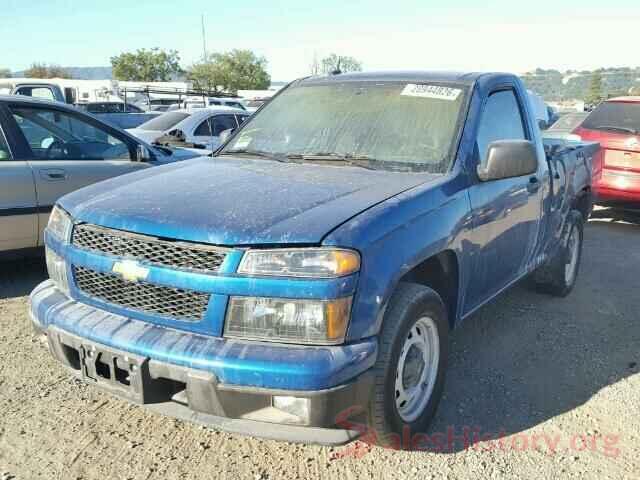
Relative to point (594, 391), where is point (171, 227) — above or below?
above

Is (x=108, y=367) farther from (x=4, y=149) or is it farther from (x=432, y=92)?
(x=4, y=149)

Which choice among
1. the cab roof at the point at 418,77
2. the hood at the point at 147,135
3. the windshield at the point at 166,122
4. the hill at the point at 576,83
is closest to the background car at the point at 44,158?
the cab roof at the point at 418,77

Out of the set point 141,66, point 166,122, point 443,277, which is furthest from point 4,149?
point 141,66

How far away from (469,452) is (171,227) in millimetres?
1772

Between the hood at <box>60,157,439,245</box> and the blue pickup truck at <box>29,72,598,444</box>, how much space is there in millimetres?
11

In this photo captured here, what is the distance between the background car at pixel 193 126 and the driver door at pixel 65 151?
13.5 feet

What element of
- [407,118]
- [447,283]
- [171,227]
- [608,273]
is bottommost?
[608,273]

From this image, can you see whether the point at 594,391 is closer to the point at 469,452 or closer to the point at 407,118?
the point at 469,452

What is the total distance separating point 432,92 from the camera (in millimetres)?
3590

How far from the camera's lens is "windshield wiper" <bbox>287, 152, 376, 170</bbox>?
332 cm

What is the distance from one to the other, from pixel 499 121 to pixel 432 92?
0.55 metres

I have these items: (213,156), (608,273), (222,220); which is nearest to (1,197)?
(213,156)

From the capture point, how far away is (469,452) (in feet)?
9.42

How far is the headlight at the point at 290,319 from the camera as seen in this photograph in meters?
2.28
